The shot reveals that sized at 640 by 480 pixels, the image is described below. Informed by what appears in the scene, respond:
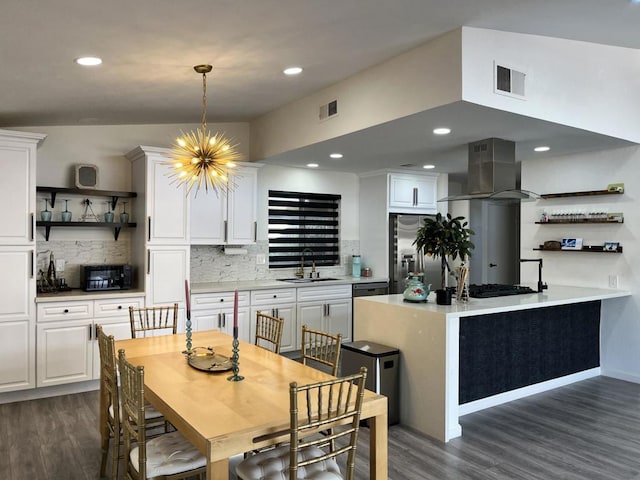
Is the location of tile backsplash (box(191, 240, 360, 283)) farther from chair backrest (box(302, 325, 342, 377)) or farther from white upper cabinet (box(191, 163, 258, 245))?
chair backrest (box(302, 325, 342, 377))

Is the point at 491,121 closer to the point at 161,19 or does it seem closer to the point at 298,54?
the point at 298,54

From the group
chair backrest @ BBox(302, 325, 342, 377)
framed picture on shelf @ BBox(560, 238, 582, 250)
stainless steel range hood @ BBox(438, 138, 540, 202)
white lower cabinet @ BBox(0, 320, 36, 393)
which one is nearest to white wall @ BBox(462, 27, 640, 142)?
stainless steel range hood @ BBox(438, 138, 540, 202)

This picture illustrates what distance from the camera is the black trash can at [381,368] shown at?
378cm

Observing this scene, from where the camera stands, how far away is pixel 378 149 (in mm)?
5117

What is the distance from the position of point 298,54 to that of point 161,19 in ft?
3.57

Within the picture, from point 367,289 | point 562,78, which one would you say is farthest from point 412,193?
point 562,78

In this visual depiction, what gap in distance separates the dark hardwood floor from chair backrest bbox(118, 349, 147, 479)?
0.94 m

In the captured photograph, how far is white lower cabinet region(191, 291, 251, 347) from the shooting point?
5.21m

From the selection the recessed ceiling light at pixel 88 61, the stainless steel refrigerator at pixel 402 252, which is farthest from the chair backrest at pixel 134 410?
the stainless steel refrigerator at pixel 402 252

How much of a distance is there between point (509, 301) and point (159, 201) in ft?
11.2

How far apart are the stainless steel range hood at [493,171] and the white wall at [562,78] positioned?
649mm

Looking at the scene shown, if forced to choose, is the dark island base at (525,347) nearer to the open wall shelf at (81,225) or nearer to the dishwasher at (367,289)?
the dishwasher at (367,289)

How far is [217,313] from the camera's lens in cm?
534

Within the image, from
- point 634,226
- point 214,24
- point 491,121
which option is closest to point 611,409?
point 634,226
